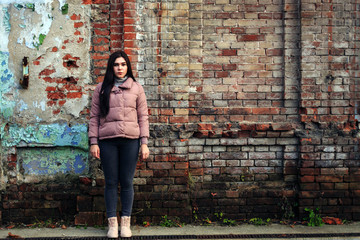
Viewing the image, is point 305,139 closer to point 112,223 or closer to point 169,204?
point 169,204

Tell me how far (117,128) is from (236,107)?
1509 millimetres

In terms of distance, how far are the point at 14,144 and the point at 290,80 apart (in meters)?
3.16

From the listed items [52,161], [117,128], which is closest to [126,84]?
[117,128]

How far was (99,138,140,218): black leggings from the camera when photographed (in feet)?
12.0

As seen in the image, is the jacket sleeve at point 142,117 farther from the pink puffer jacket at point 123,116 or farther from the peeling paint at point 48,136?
the peeling paint at point 48,136

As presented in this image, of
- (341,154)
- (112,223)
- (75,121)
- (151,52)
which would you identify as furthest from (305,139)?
(75,121)

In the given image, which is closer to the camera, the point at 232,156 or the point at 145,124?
the point at 145,124

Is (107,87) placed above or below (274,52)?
below

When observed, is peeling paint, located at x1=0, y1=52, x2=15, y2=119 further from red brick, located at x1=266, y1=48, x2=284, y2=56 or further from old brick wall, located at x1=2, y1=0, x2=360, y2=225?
red brick, located at x1=266, y1=48, x2=284, y2=56

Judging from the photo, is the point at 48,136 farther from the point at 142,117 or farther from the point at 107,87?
the point at 142,117

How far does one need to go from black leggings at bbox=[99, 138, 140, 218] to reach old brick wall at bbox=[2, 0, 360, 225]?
0.57m

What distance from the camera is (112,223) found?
374 centimetres

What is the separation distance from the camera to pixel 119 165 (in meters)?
3.74

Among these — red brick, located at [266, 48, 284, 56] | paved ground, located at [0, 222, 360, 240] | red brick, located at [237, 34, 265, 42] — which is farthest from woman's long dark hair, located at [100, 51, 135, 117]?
red brick, located at [266, 48, 284, 56]
